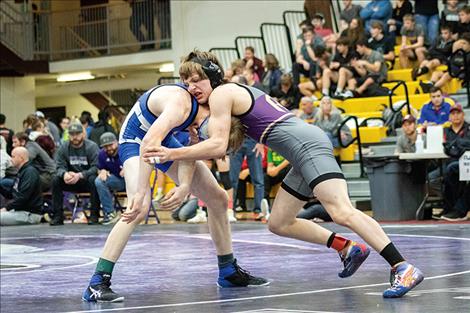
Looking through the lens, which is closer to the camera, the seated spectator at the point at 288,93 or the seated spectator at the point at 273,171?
the seated spectator at the point at 273,171

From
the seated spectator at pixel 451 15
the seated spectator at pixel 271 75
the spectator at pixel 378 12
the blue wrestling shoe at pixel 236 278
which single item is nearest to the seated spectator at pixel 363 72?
the seated spectator at pixel 451 15

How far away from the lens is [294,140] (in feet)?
24.3

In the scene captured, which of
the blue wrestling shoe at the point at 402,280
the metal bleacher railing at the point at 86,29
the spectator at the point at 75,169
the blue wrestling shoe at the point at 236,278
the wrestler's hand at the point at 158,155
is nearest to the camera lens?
the blue wrestling shoe at the point at 402,280

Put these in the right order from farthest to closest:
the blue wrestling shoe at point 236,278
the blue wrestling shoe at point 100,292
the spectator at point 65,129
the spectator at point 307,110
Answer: the spectator at point 65,129 < the spectator at point 307,110 < the blue wrestling shoe at point 236,278 < the blue wrestling shoe at point 100,292

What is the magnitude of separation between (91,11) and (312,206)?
17433 mm

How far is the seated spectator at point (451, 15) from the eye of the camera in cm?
1869

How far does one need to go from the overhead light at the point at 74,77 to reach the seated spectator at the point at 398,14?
1257cm

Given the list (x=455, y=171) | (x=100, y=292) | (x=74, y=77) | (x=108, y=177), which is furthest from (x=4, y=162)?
(x=74, y=77)

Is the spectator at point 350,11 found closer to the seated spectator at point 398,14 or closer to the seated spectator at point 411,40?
the seated spectator at point 398,14

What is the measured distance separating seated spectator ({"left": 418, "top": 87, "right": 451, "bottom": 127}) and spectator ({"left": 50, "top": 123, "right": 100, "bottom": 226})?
529 cm

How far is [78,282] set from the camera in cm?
913

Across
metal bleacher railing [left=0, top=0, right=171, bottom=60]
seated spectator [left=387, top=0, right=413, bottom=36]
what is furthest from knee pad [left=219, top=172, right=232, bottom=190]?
metal bleacher railing [left=0, top=0, right=171, bottom=60]

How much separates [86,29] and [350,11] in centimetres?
1114

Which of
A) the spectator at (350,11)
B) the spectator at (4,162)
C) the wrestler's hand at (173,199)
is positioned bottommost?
the spectator at (4,162)
